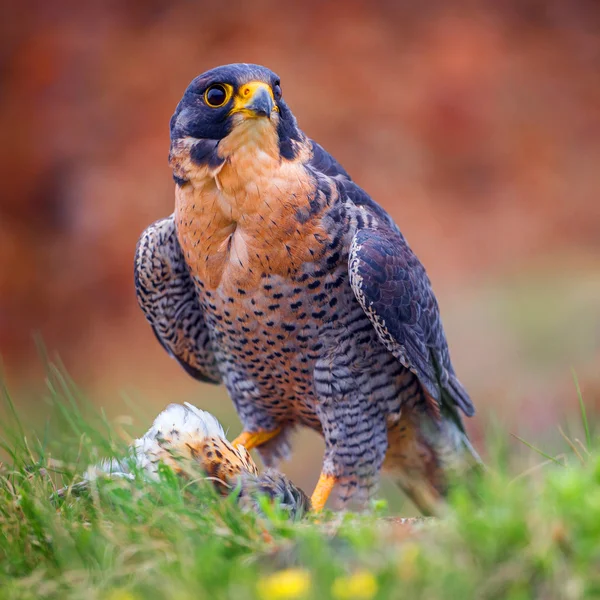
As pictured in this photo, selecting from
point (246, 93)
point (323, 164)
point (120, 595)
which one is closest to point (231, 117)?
point (246, 93)

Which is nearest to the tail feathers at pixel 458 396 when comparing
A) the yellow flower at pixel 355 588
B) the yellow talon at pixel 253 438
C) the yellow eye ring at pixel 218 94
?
the yellow talon at pixel 253 438

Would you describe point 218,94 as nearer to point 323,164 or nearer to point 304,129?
point 323,164

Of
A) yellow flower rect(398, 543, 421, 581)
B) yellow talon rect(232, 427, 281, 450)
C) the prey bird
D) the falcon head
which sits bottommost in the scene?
yellow talon rect(232, 427, 281, 450)

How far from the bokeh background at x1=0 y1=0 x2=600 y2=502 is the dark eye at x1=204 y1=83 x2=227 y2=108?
292 inches

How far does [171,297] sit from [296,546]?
226cm

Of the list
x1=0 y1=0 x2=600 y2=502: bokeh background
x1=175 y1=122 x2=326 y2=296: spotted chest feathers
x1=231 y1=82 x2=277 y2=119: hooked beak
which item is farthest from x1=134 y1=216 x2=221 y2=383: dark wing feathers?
x1=0 y1=0 x2=600 y2=502: bokeh background

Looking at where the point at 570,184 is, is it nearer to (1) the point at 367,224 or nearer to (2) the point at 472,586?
(1) the point at 367,224

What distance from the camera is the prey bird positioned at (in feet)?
9.82

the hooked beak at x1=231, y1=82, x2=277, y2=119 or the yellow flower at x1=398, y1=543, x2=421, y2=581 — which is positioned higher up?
the hooked beak at x1=231, y1=82, x2=277, y2=119

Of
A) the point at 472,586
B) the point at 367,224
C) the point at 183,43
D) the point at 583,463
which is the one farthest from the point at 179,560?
the point at 183,43

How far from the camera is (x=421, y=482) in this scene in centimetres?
456

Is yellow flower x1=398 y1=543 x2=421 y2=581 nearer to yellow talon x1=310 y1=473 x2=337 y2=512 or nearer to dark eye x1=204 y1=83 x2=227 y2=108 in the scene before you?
yellow talon x1=310 y1=473 x2=337 y2=512

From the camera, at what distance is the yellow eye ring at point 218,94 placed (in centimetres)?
349

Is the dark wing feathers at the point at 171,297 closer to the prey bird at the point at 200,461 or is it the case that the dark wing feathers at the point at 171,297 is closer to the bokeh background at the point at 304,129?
the prey bird at the point at 200,461
